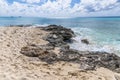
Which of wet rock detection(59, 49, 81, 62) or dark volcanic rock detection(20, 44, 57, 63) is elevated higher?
dark volcanic rock detection(20, 44, 57, 63)

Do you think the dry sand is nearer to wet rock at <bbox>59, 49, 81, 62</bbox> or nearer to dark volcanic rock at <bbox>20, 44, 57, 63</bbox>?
dark volcanic rock at <bbox>20, 44, 57, 63</bbox>

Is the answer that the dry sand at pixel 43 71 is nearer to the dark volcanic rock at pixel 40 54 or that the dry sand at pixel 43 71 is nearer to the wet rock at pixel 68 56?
the dark volcanic rock at pixel 40 54

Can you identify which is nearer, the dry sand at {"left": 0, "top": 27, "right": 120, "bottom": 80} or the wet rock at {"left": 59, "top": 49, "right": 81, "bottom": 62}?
the dry sand at {"left": 0, "top": 27, "right": 120, "bottom": 80}

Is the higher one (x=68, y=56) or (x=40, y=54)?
(x=40, y=54)

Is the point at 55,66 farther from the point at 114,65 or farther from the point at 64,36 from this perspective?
the point at 64,36

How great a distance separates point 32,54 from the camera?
10.9 meters

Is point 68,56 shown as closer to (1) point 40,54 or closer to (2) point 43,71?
(1) point 40,54

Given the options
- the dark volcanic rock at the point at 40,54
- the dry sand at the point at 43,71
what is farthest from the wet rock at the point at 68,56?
the dry sand at the point at 43,71

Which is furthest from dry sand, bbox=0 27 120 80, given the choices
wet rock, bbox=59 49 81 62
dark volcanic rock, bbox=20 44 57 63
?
wet rock, bbox=59 49 81 62

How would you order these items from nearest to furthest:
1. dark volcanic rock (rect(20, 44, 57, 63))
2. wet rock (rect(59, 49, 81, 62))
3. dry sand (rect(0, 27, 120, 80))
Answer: dry sand (rect(0, 27, 120, 80)) < dark volcanic rock (rect(20, 44, 57, 63)) < wet rock (rect(59, 49, 81, 62))

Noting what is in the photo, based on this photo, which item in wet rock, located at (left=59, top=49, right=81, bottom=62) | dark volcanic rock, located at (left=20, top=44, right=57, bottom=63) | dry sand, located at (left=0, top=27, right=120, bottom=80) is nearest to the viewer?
dry sand, located at (left=0, top=27, right=120, bottom=80)

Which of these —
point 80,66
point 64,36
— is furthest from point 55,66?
point 64,36

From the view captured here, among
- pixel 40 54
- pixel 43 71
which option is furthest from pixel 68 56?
pixel 43 71

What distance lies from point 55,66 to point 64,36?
397 inches
